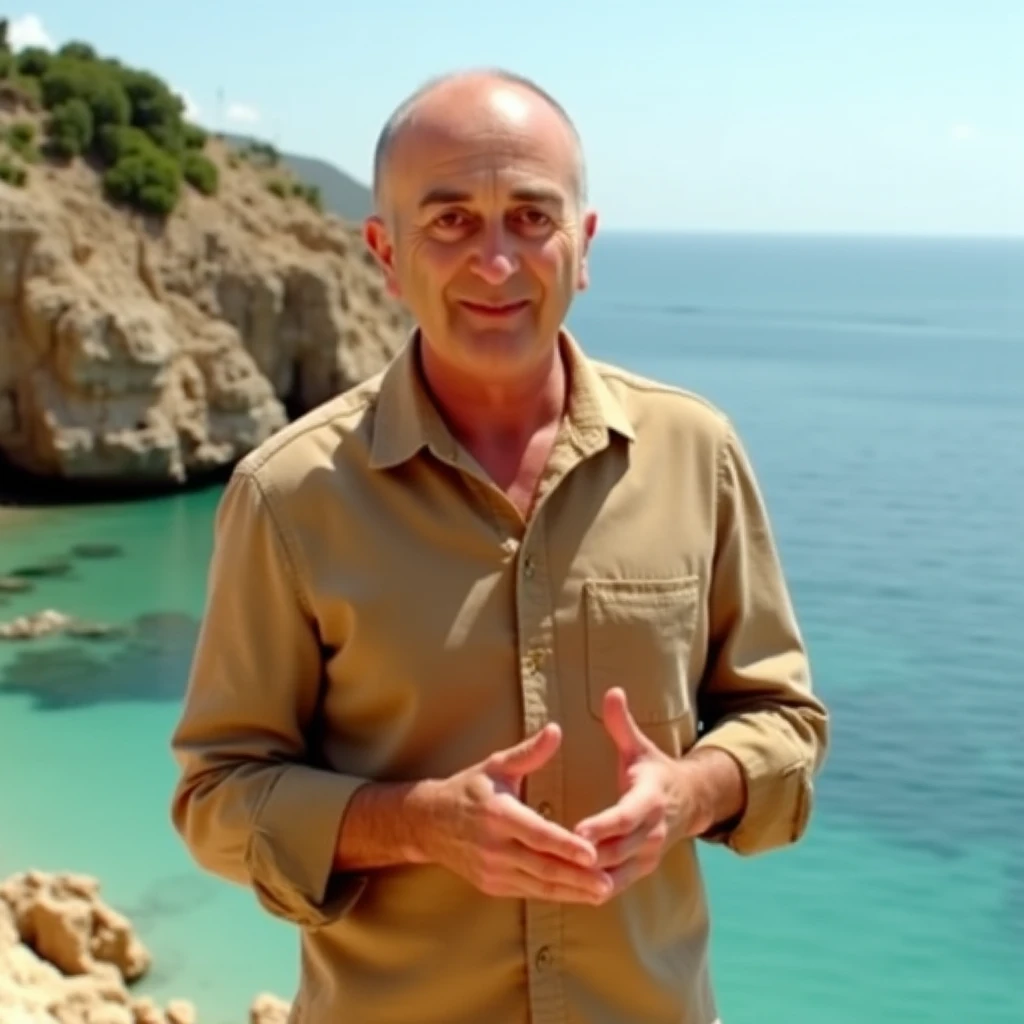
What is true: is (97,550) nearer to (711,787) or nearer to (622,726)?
(711,787)

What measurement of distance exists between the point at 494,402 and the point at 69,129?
1136 inches

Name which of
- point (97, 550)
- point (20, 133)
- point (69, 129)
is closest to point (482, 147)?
point (97, 550)

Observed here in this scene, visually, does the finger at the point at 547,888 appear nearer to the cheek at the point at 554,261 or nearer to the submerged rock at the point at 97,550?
the cheek at the point at 554,261

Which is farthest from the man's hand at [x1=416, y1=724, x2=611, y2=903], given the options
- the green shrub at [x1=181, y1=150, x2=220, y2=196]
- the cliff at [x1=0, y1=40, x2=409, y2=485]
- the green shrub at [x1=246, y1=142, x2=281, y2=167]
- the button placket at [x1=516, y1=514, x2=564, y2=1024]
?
the green shrub at [x1=246, y1=142, x2=281, y2=167]

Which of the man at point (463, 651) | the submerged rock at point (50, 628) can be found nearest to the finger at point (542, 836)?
the man at point (463, 651)

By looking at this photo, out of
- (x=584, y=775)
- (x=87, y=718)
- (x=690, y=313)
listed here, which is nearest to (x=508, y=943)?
(x=584, y=775)

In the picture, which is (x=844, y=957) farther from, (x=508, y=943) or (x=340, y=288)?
(x=340, y=288)

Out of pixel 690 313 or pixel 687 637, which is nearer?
pixel 687 637

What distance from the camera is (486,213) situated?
230cm

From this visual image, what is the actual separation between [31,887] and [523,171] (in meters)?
9.25

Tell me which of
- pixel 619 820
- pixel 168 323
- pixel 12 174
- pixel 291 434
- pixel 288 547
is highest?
pixel 291 434

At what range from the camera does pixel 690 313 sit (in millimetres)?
98688

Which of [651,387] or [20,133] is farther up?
[651,387]

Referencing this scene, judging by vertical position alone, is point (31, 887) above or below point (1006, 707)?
above
